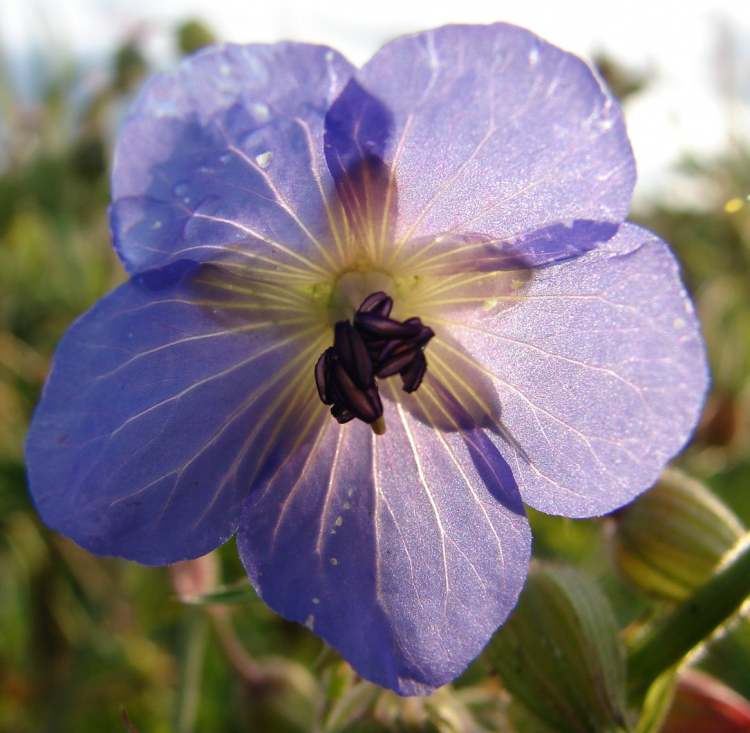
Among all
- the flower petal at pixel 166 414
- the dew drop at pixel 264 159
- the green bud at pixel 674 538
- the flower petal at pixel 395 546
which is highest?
the dew drop at pixel 264 159

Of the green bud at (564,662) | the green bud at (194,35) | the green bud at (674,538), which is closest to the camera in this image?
the green bud at (564,662)

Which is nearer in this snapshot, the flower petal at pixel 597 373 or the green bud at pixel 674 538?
the flower petal at pixel 597 373

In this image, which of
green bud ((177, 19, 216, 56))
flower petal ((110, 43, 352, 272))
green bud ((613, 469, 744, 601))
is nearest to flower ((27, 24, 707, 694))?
flower petal ((110, 43, 352, 272))

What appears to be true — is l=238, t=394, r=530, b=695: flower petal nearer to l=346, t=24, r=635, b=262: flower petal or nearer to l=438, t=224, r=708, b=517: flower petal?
l=438, t=224, r=708, b=517: flower petal

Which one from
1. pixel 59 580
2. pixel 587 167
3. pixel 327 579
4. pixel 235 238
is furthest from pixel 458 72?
pixel 59 580

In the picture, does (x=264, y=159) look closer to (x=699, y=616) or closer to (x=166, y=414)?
(x=166, y=414)

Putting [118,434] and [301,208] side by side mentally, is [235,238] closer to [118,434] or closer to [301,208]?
[301,208]

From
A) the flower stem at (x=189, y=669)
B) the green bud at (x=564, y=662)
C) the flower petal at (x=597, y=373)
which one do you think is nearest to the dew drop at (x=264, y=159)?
the flower petal at (x=597, y=373)

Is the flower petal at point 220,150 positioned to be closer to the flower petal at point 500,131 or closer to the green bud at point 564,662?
the flower petal at point 500,131

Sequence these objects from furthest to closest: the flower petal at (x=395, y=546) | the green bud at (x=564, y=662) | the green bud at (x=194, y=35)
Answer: the green bud at (x=194, y=35)
the green bud at (x=564, y=662)
the flower petal at (x=395, y=546)

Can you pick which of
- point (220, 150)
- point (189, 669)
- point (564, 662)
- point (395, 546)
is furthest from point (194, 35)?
point (564, 662)
